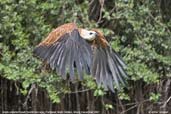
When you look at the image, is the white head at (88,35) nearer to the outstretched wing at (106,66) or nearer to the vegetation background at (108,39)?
the outstretched wing at (106,66)

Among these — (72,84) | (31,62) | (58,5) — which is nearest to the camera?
(31,62)

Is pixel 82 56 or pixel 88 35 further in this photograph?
pixel 88 35

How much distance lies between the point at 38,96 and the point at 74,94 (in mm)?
216

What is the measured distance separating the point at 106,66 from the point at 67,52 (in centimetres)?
26

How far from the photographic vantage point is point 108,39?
2.54m

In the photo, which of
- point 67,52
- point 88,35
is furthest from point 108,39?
point 67,52

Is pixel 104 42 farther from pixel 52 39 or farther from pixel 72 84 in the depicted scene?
pixel 72 84

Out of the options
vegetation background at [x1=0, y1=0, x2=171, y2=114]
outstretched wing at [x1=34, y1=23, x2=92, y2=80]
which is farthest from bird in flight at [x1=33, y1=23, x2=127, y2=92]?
vegetation background at [x1=0, y1=0, x2=171, y2=114]

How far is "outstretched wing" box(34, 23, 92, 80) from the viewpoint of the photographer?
185 cm

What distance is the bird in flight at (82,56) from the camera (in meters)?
1.87

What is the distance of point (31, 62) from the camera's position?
2.29 meters

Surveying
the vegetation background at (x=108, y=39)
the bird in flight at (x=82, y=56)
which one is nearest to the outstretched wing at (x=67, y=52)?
the bird in flight at (x=82, y=56)

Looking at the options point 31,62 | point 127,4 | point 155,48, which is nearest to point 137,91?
point 155,48

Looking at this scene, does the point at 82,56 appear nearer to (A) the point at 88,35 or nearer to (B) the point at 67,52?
(B) the point at 67,52
